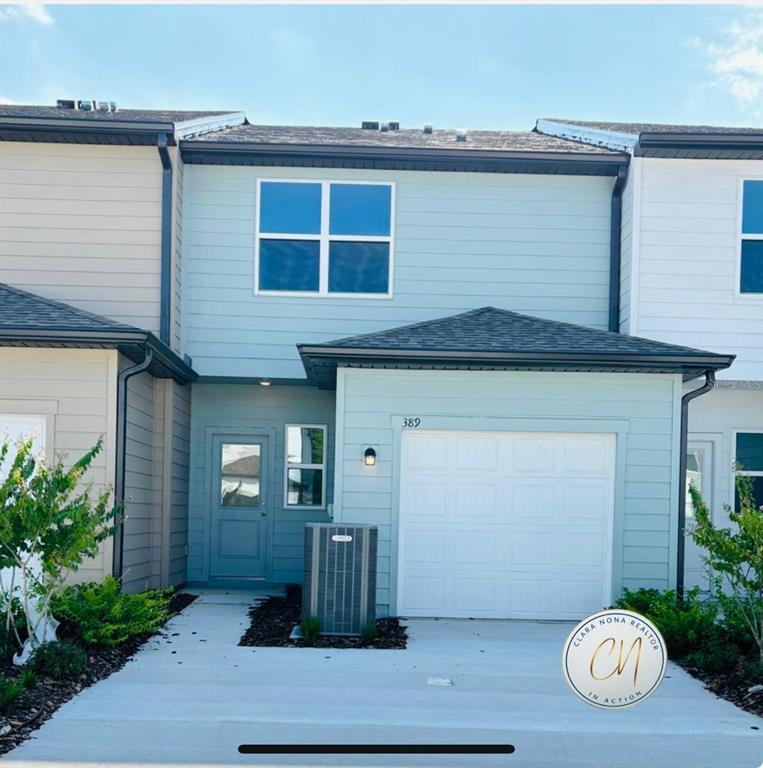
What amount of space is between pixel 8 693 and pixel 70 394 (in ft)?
12.6

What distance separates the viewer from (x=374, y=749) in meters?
4.91

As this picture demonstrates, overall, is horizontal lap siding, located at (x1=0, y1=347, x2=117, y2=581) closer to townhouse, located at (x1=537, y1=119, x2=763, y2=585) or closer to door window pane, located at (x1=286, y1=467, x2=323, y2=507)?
door window pane, located at (x1=286, y1=467, x2=323, y2=507)

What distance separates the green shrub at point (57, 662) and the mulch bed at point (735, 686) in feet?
15.6

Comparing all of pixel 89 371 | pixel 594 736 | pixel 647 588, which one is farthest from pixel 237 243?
pixel 594 736

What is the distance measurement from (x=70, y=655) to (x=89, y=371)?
10.3ft

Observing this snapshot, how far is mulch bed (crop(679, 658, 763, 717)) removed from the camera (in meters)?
6.04

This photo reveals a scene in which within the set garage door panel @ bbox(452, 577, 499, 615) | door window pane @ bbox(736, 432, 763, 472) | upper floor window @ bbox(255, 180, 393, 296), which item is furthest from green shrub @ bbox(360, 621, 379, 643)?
door window pane @ bbox(736, 432, 763, 472)

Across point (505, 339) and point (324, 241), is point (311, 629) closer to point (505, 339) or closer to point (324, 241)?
point (505, 339)

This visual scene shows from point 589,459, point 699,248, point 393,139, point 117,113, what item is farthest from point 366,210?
point 589,459

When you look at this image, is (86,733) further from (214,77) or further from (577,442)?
(214,77)

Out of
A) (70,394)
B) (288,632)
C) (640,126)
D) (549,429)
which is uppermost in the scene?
(640,126)

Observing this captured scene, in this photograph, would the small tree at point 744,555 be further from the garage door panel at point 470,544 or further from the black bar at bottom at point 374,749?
the black bar at bottom at point 374,749

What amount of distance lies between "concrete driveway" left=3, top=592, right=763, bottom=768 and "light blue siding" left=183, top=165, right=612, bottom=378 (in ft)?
13.9

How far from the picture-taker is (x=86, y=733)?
5074mm
